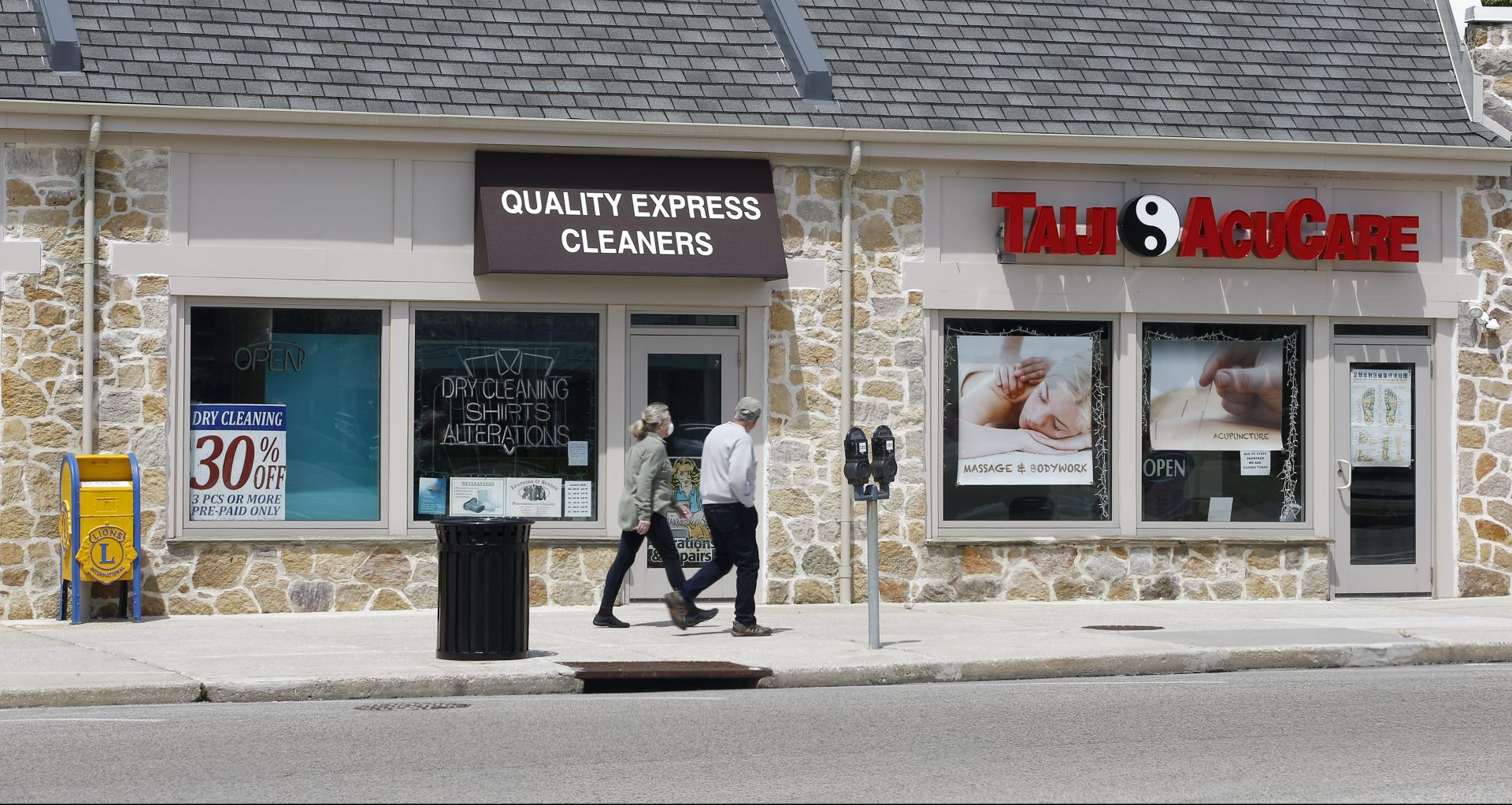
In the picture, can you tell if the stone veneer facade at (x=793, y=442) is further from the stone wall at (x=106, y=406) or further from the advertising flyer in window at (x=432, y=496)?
the advertising flyer in window at (x=432, y=496)

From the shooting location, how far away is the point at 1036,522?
16.3 meters

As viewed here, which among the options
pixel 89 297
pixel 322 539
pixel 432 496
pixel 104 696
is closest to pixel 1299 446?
pixel 432 496

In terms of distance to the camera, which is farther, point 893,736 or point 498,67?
point 498,67

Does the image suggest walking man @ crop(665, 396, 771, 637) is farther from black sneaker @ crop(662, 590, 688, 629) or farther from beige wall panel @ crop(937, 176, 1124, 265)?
beige wall panel @ crop(937, 176, 1124, 265)

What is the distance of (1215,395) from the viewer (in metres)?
16.7

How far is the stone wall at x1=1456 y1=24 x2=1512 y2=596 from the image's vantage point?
55.4 feet

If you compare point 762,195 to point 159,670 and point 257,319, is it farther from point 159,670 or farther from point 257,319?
point 159,670

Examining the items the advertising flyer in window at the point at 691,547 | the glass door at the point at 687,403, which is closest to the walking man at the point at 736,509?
the glass door at the point at 687,403

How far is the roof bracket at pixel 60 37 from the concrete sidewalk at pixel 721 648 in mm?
4406

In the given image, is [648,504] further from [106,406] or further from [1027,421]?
[106,406]

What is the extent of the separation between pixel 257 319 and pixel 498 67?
2944 millimetres

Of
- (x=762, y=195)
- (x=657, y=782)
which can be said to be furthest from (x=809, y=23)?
(x=657, y=782)

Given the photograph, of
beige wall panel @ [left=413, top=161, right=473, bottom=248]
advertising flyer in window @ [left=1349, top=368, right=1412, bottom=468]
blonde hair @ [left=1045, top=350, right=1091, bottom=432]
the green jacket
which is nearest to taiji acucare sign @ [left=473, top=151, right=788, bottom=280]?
beige wall panel @ [left=413, top=161, right=473, bottom=248]

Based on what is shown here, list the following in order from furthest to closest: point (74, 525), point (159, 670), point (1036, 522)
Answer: point (1036, 522)
point (74, 525)
point (159, 670)
